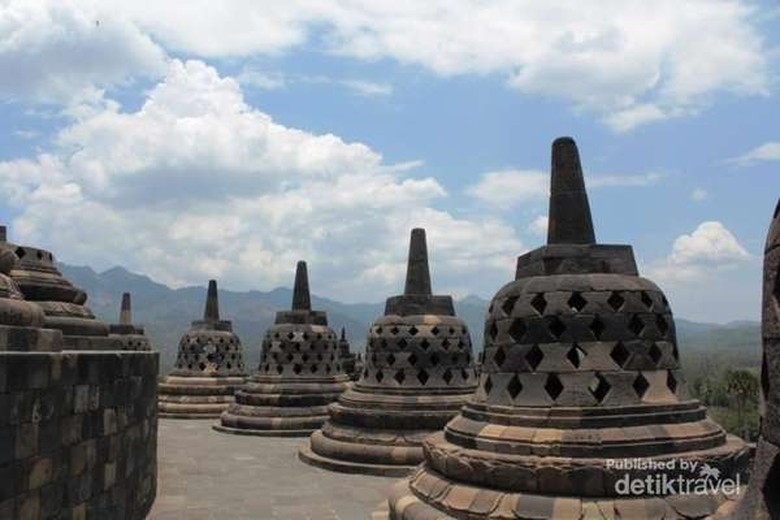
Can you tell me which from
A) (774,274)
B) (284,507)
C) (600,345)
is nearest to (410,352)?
(284,507)

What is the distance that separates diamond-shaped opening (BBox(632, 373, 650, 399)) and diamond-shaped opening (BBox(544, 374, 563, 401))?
670 millimetres

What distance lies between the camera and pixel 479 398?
733cm

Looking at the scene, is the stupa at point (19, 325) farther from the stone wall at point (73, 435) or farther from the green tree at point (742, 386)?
the green tree at point (742, 386)

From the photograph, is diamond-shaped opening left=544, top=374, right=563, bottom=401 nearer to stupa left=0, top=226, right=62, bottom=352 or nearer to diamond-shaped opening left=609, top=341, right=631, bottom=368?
diamond-shaped opening left=609, top=341, right=631, bottom=368

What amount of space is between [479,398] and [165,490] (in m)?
5.48

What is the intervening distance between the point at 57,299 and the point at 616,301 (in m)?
7.20

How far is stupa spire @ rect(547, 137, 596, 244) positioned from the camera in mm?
7277

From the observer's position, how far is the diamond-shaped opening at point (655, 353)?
6703mm

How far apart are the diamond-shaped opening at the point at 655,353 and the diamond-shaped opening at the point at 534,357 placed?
100cm

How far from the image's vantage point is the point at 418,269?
44.1 feet

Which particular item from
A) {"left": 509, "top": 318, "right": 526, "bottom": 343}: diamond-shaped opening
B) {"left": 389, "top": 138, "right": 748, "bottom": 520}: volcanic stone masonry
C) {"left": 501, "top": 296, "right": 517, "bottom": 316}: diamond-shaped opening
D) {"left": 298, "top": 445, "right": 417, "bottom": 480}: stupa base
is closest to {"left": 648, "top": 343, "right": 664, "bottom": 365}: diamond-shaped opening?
{"left": 389, "top": 138, "right": 748, "bottom": 520}: volcanic stone masonry

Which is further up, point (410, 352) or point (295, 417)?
point (410, 352)

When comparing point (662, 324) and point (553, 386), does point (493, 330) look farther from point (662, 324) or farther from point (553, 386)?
point (662, 324)

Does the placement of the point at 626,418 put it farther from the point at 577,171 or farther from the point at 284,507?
the point at 284,507
